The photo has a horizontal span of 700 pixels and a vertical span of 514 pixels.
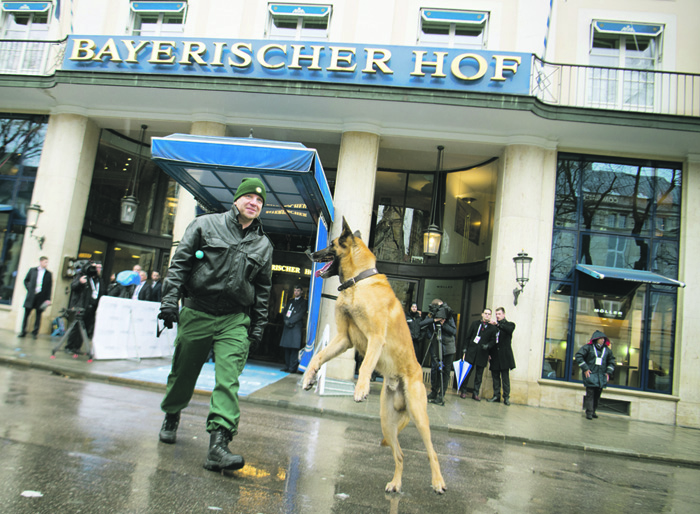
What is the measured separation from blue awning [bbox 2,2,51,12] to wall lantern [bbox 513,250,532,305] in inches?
595

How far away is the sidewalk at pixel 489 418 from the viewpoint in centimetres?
726

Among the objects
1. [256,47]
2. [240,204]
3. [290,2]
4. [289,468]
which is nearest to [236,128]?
[256,47]

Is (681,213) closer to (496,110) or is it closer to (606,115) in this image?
(606,115)

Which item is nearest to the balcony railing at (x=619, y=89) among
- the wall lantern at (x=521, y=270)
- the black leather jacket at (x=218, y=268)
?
the wall lantern at (x=521, y=270)

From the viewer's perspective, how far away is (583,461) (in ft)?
20.5

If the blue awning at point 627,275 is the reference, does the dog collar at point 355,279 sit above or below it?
below

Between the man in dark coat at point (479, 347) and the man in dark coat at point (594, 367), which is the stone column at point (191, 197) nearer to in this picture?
the man in dark coat at point (479, 347)

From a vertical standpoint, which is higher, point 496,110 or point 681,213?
point 496,110

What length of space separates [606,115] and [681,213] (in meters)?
3.34

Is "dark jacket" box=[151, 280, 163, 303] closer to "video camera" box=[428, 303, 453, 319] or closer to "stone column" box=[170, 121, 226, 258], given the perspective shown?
"stone column" box=[170, 121, 226, 258]

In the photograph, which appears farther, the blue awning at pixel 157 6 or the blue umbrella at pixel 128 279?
the blue awning at pixel 157 6

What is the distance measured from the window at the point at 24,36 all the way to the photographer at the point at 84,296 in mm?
6939

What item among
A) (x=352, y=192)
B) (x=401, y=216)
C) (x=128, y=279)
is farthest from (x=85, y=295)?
(x=401, y=216)

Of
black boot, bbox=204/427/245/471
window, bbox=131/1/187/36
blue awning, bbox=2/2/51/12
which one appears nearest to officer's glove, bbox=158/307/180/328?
black boot, bbox=204/427/245/471
